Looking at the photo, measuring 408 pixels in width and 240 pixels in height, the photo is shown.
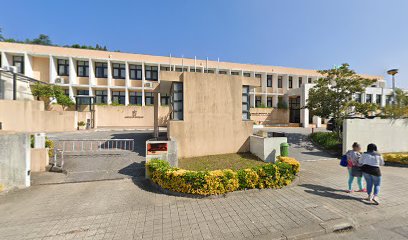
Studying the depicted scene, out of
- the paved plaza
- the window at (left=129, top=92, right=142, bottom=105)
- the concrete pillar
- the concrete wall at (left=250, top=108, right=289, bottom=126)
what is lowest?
the paved plaza

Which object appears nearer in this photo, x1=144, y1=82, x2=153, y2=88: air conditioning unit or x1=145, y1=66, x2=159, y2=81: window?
x1=144, y1=82, x2=153, y2=88: air conditioning unit

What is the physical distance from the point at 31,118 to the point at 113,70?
1292 centimetres

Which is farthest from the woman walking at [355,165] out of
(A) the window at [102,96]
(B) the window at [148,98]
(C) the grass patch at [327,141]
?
(A) the window at [102,96]

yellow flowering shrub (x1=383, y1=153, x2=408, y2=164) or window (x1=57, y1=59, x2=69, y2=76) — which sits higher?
window (x1=57, y1=59, x2=69, y2=76)

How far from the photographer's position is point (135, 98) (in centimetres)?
2644

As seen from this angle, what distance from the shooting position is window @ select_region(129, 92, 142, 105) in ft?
86.3

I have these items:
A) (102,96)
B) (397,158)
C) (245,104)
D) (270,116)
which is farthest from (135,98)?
(397,158)

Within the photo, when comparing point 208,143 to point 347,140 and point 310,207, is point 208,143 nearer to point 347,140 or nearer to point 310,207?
point 310,207

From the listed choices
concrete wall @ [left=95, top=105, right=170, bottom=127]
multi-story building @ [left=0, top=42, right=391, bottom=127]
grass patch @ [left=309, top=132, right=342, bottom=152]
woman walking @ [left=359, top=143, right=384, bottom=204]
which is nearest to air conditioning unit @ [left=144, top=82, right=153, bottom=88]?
multi-story building @ [left=0, top=42, right=391, bottom=127]

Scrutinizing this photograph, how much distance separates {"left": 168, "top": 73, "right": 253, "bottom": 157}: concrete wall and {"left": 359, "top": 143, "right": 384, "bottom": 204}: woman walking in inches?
212

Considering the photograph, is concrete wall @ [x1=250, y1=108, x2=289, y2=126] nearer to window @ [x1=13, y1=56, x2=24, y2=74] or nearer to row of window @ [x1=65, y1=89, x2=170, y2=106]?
row of window @ [x1=65, y1=89, x2=170, y2=106]

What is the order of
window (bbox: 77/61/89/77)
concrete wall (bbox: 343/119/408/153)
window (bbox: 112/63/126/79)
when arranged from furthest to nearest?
1. window (bbox: 112/63/126/79)
2. window (bbox: 77/61/89/77)
3. concrete wall (bbox: 343/119/408/153)

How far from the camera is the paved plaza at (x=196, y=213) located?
3.63 metres

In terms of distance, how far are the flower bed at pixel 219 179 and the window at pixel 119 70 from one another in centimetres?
2407
